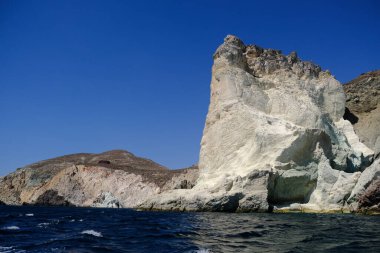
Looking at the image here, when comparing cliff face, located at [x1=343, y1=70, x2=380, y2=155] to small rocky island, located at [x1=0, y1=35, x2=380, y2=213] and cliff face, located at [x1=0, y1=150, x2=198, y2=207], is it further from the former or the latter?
cliff face, located at [x1=0, y1=150, x2=198, y2=207]

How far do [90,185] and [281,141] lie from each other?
58.1 m

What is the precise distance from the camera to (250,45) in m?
52.6

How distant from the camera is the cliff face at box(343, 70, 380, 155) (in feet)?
167

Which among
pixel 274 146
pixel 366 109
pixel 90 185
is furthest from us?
pixel 90 185

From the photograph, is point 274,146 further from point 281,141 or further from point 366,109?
point 366,109

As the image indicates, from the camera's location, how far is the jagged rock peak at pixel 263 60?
49594mm

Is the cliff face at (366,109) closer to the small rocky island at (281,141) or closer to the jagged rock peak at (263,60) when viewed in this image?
the small rocky island at (281,141)

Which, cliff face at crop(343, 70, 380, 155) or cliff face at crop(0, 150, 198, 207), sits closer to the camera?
cliff face at crop(343, 70, 380, 155)

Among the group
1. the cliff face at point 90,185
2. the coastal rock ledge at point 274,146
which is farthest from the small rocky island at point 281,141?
the cliff face at point 90,185

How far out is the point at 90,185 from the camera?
3410 inches

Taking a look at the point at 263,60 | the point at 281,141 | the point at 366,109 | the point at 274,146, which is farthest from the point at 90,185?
the point at 281,141

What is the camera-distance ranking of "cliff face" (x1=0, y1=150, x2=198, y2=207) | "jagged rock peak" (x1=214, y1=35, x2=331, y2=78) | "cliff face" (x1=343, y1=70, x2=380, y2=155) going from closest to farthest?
1. "jagged rock peak" (x1=214, y1=35, x2=331, y2=78)
2. "cliff face" (x1=343, y1=70, x2=380, y2=155)
3. "cliff face" (x1=0, y1=150, x2=198, y2=207)

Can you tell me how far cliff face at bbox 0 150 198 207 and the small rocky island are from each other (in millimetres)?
26437

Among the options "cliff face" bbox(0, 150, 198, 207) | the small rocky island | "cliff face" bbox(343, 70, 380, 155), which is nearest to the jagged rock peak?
the small rocky island
